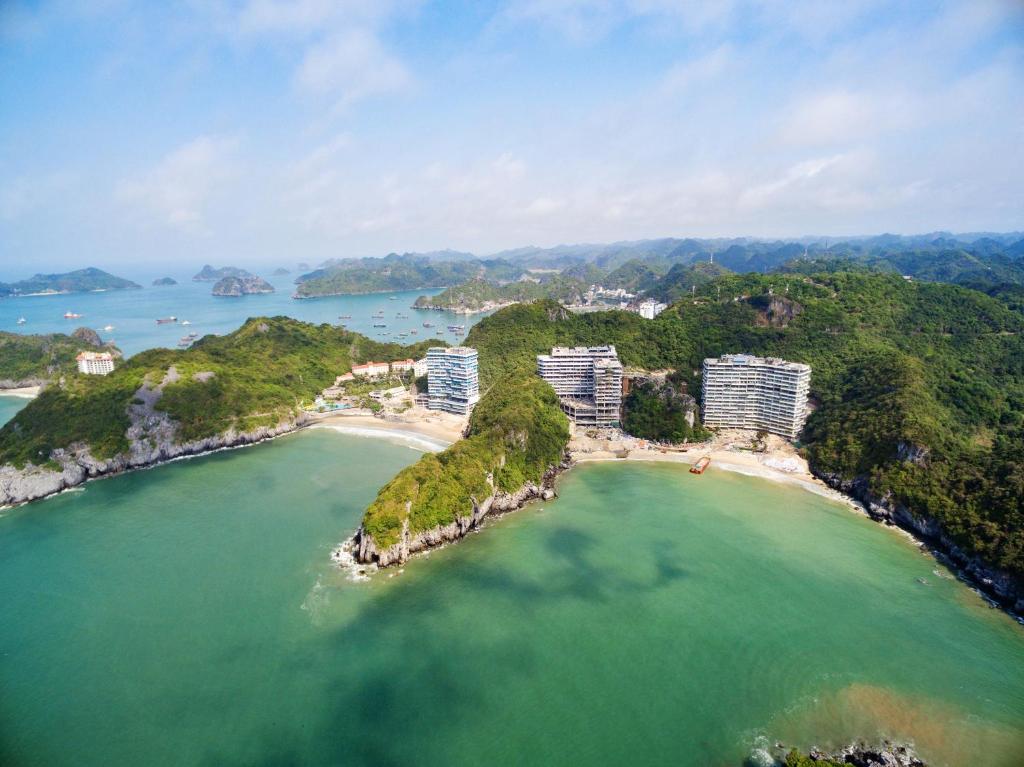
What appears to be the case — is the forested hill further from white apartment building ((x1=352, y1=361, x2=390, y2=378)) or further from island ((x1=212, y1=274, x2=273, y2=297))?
island ((x1=212, y1=274, x2=273, y2=297))

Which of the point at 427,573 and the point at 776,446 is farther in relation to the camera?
the point at 776,446

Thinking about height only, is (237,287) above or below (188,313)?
above

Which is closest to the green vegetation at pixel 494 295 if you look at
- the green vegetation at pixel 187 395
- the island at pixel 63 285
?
the green vegetation at pixel 187 395

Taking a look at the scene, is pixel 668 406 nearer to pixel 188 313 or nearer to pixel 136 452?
pixel 136 452

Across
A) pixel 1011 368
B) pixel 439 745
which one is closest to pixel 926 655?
pixel 439 745

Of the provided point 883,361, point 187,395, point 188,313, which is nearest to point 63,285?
point 188,313

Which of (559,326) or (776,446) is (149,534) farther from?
(559,326)

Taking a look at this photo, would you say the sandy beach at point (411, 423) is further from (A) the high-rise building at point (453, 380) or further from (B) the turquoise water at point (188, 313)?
(B) the turquoise water at point (188, 313)
